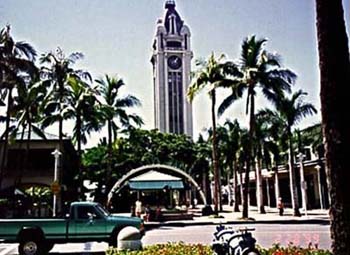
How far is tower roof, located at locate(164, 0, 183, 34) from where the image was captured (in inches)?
4774

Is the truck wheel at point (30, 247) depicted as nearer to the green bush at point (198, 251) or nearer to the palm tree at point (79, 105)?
the green bush at point (198, 251)

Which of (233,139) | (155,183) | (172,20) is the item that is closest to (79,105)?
(155,183)

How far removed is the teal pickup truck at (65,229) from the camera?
16.3 meters

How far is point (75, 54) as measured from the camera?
35.1 m

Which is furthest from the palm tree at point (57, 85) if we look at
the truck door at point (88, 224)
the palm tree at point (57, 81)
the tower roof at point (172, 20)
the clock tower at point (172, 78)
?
the tower roof at point (172, 20)

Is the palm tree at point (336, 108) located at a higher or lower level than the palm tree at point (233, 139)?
lower

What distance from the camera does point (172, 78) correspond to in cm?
11419

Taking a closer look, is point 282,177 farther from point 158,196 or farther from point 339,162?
point 339,162

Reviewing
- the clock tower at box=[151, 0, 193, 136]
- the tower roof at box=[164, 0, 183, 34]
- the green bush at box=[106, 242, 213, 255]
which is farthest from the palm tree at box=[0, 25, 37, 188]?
the tower roof at box=[164, 0, 183, 34]

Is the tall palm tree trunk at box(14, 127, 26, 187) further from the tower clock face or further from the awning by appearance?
the tower clock face

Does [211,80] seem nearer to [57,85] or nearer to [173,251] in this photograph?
[57,85]

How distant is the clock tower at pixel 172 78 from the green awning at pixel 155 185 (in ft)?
232

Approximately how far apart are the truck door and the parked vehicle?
5701mm

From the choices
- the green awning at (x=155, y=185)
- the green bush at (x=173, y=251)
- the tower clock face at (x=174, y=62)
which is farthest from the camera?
the tower clock face at (x=174, y=62)
